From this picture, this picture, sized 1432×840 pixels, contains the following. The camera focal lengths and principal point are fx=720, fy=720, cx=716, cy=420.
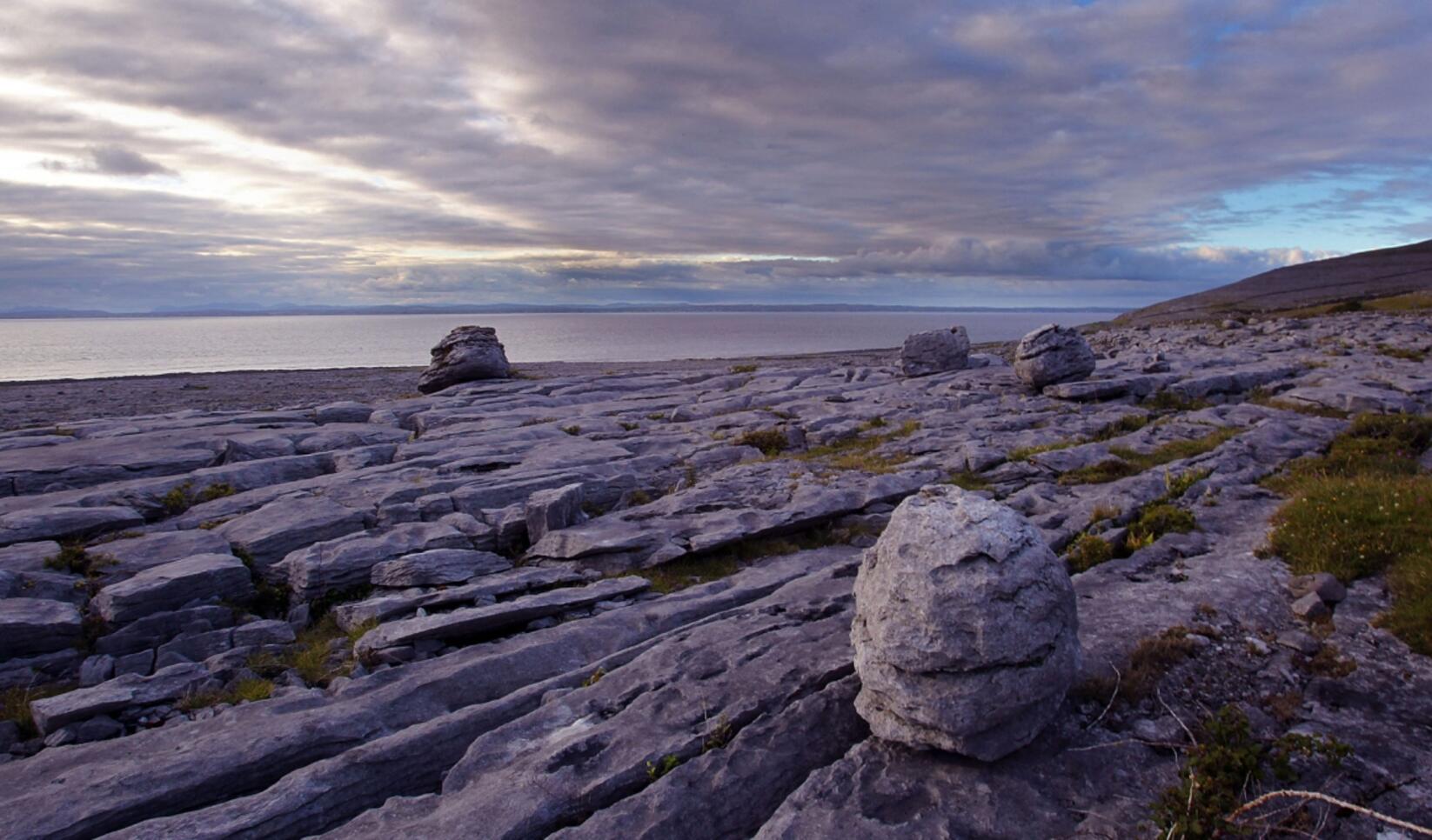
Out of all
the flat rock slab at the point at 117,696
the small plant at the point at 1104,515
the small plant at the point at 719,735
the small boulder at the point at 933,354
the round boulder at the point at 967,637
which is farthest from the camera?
the small boulder at the point at 933,354

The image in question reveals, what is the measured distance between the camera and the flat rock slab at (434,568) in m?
16.5

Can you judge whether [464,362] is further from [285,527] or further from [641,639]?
[641,639]

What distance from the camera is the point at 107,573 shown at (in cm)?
1648

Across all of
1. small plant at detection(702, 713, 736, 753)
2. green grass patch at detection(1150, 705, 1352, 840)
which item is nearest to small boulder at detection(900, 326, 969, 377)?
green grass patch at detection(1150, 705, 1352, 840)

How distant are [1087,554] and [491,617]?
12.0 meters

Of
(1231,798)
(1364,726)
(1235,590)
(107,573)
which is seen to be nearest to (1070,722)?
(1231,798)

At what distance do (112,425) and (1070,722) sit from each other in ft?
127

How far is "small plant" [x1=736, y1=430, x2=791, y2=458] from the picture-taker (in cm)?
2728

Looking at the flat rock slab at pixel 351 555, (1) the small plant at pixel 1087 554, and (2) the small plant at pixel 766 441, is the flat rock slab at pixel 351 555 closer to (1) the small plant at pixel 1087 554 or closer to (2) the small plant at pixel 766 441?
(2) the small plant at pixel 766 441

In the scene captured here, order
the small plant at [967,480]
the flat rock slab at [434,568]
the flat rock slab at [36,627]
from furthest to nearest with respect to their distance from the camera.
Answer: the small plant at [967,480] < the flat rock slab at [434,568] < the flat rock slab at [36,627]

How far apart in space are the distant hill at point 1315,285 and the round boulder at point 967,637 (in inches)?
4865

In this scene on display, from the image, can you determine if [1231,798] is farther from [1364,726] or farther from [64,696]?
[64,696]

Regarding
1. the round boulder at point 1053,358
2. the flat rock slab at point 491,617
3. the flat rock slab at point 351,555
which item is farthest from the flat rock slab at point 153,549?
the round boulder at point 1053,358

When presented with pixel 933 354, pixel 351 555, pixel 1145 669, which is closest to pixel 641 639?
pixel 1145 669
